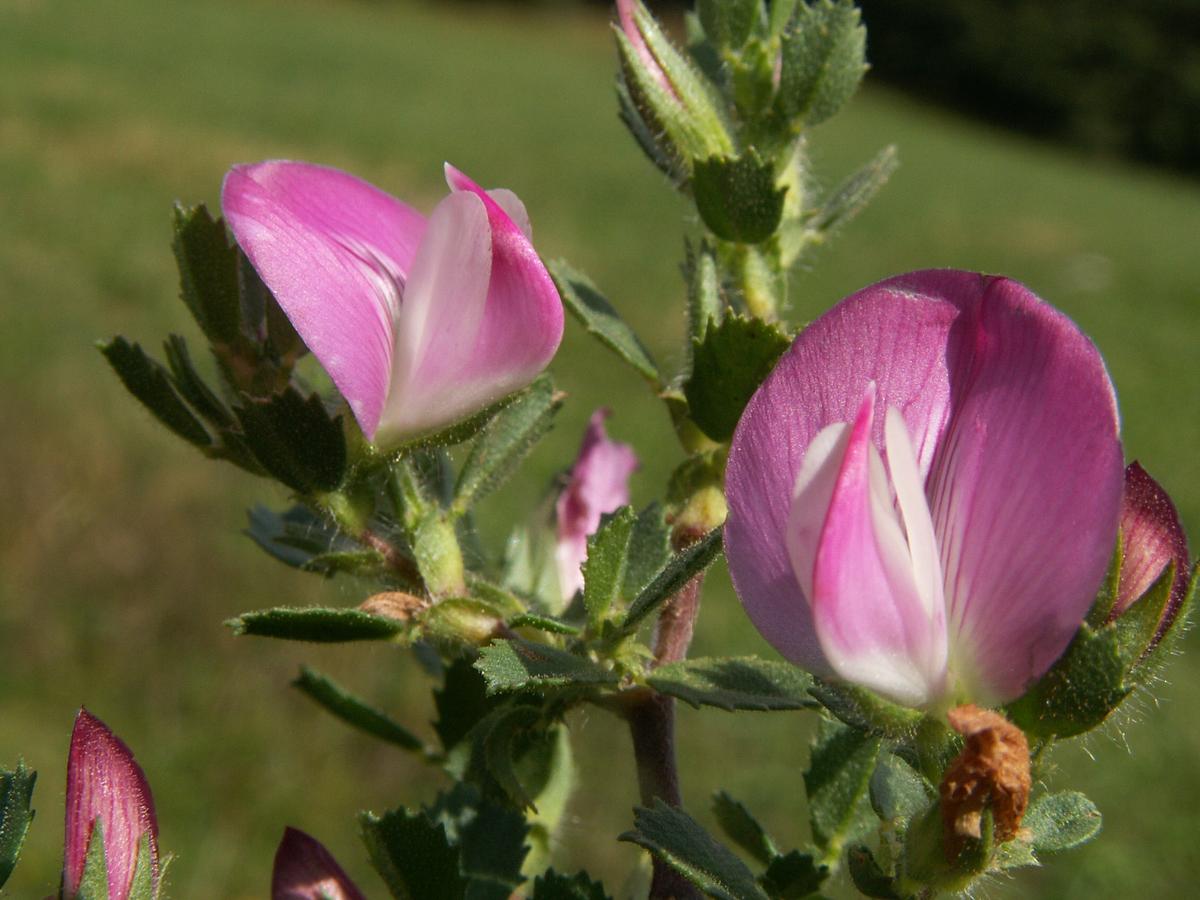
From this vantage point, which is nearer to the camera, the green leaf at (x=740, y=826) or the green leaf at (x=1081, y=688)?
the green leaf at (x=1081, y=688)

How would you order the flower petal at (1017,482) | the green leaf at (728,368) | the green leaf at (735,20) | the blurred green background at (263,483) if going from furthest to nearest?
the blurred green background at (263,483)
the green leaf at (735,20)
the green leaf at (728,368)
the flower petal at (1017,482)

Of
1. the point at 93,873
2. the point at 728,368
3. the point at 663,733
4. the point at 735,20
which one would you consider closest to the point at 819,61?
the point at 735,20

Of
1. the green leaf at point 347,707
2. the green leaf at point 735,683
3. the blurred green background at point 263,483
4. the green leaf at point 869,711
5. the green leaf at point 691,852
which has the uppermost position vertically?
the green leaf at point 869,711

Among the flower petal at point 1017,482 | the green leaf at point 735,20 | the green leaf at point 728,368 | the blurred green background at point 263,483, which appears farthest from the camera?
the blurred green background at point 263,483

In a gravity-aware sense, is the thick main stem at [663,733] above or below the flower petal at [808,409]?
below

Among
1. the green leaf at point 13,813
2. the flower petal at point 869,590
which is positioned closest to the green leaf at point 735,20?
the flower petal at point 869,590

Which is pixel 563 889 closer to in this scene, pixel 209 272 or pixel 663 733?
pixel 663 733

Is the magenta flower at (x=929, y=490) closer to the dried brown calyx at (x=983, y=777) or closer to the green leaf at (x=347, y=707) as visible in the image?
the dried brown calyx at (x=983, y=777)
